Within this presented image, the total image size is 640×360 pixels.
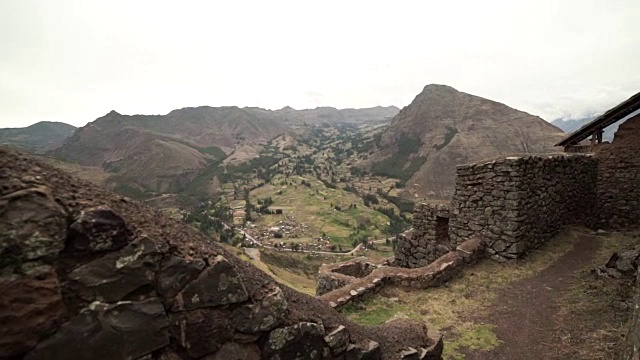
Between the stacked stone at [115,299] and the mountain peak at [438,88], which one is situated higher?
the mountain peak at [438,88]

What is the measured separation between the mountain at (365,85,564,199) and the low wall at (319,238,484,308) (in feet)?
290

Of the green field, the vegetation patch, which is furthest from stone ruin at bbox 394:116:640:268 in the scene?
the vegetation patch

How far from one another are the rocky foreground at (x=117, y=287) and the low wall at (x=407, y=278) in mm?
5392

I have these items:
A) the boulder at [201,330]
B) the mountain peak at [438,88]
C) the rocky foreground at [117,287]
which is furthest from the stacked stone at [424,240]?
the mountain peak at [438,88]

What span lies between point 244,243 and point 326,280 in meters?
79.0

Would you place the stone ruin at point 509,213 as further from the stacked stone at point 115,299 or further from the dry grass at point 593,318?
the stacked stone at point 115,299

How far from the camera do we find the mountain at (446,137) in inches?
4531

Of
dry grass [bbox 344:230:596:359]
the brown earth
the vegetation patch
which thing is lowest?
the vegetation patch

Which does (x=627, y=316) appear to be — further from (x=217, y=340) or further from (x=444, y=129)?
(x=444, y=129)

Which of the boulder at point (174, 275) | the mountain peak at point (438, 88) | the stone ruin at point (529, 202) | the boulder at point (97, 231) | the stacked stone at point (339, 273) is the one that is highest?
the mountain peak at point (438, 88)

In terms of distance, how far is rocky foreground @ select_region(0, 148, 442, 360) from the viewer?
279cm

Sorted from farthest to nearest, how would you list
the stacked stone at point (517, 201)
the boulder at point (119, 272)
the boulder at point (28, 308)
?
the stacked stone at point (517, 201) < the boulder at point (119, 272) < the boulder at point (28, 308)

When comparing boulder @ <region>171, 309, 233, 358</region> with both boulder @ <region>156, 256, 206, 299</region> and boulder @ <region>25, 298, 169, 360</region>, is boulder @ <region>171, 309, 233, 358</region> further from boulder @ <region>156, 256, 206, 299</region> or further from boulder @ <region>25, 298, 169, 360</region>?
boulder @ <region>156, 256, 206, 299</region>

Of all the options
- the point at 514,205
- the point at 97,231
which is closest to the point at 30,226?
the point at 97,231
